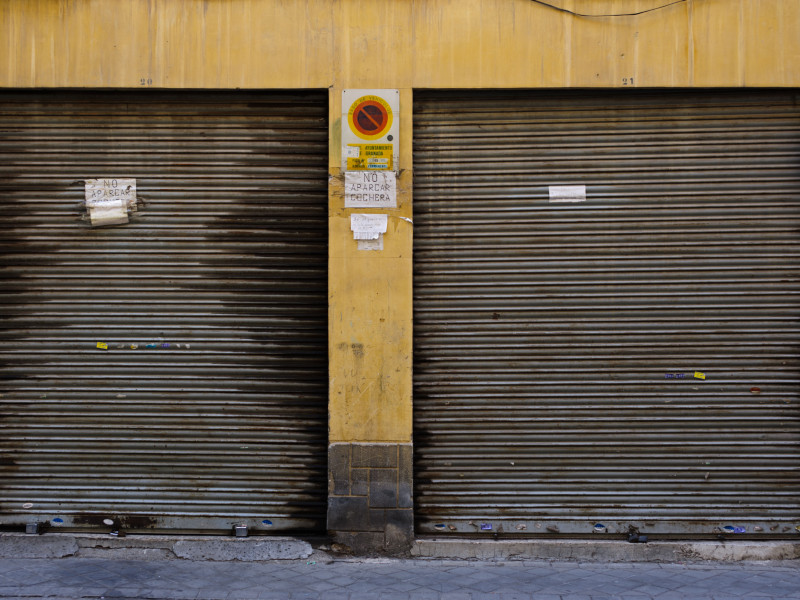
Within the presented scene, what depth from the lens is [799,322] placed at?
19.5 feet

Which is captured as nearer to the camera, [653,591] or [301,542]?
[653,591]

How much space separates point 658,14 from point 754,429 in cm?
363

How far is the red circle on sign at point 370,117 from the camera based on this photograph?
5.87 meters

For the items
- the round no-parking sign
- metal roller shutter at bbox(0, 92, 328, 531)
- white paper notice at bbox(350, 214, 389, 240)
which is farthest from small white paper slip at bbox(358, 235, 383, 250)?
the round no-parking sign

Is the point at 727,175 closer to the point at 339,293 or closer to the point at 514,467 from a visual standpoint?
the point at 514,467

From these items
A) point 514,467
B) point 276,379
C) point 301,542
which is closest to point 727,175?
point 514,467

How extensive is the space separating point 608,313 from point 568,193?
1100 millimetres

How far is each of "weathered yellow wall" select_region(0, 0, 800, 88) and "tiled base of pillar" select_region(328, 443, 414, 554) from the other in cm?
313

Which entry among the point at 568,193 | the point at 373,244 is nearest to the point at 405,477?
the point at 373,244

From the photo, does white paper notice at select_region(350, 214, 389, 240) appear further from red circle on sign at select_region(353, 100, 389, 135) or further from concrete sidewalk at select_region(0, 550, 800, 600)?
concrete sidewalk at select_region(0, 550, 800, 600)

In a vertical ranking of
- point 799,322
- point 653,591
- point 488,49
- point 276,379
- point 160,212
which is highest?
point 488,49

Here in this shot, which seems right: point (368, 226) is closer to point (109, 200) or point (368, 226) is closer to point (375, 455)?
point (375, 455)

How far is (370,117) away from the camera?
19.3 feet

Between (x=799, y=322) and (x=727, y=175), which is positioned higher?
(x=727, y=175)
